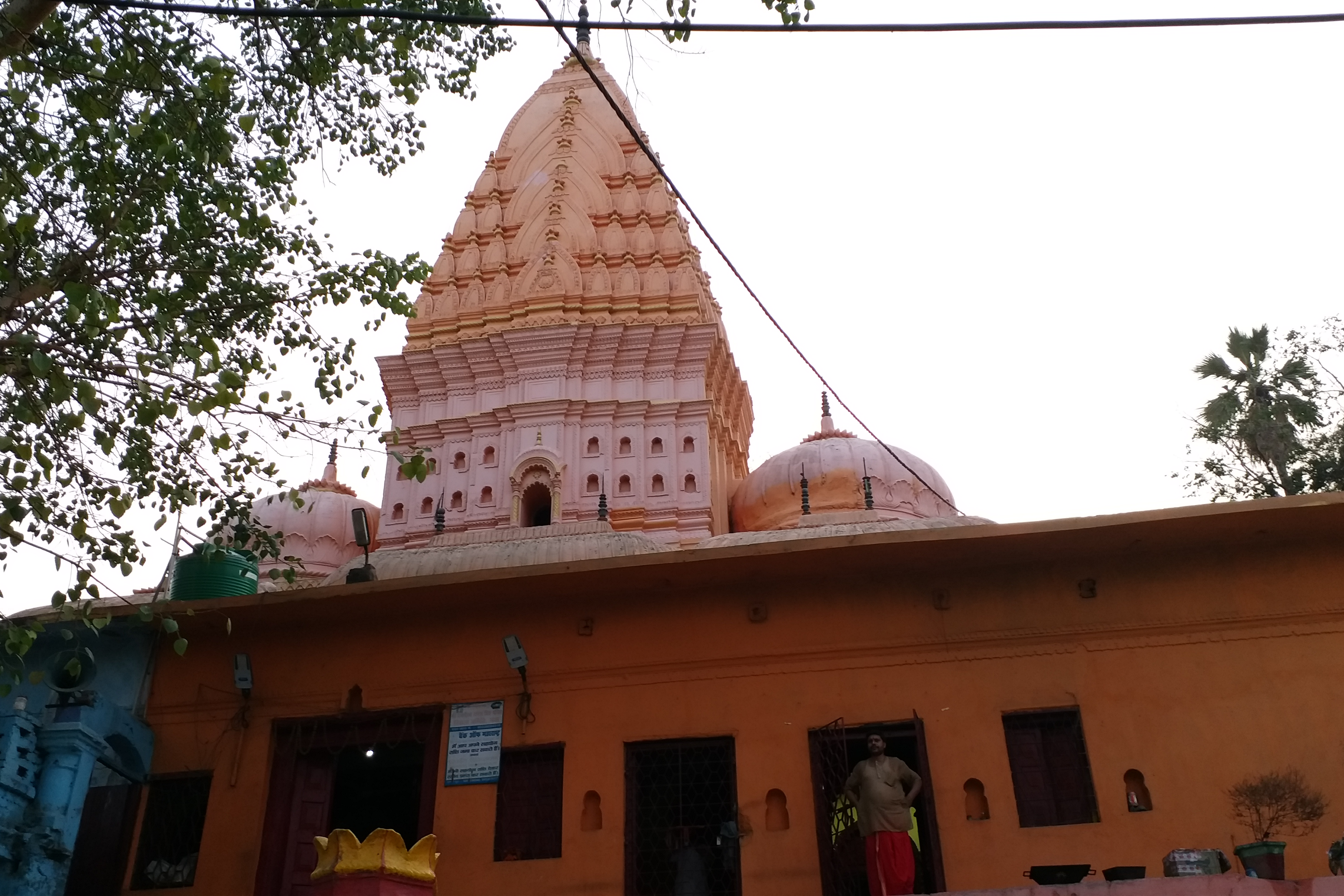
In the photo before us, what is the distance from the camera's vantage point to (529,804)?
10.4m

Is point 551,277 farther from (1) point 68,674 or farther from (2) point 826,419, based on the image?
(1) point 68,674

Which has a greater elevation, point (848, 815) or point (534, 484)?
point (534, 484)

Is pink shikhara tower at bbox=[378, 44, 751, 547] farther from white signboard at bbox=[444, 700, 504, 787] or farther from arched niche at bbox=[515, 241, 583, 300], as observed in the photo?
white signboard at bbox=[444, 700, 504, 787]

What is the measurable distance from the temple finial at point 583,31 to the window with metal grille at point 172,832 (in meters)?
7.17

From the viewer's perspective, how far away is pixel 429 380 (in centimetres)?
2541

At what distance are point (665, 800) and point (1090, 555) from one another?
408cm

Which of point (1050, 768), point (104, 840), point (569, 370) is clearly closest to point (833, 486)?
point (569, 370)

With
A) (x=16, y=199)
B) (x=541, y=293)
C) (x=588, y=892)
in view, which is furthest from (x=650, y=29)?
(x=541, y=293)

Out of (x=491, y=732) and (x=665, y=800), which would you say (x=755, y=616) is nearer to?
(x=665, y=800)

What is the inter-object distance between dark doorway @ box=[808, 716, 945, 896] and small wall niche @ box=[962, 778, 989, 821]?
292mm

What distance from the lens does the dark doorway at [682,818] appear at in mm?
9844

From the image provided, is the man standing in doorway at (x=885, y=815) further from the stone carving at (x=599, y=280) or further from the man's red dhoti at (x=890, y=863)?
the stone carving at (x=599, y=280)

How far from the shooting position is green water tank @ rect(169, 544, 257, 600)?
1246cm

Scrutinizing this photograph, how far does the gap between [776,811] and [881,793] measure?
4.27ft
